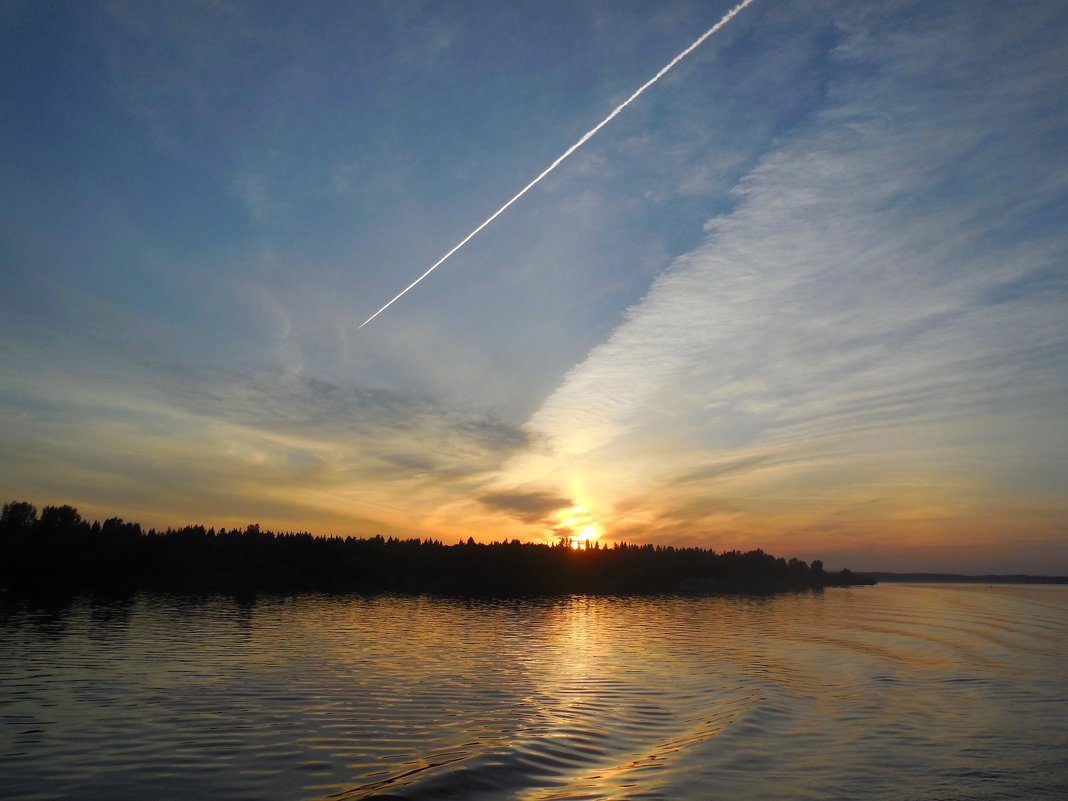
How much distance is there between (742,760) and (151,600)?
100 metres

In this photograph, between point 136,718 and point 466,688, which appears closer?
point 136,718

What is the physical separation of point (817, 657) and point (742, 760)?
131ft

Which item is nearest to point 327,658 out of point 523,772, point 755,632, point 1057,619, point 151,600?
point 523,772

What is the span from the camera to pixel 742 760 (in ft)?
80.0

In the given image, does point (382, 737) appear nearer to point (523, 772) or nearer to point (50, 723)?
point (523, 772)

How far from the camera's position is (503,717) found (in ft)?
98.9

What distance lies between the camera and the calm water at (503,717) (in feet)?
67.3

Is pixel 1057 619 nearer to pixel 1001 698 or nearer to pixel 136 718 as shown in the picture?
pixel 1001 698

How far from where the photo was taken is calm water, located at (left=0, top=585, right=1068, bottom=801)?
67.3 feet

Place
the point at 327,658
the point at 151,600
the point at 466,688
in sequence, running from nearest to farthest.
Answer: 1. the point at 466,688
2. the point at 327,658
3. the point at 151,600

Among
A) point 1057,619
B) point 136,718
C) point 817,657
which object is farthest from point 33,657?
point 1057,619

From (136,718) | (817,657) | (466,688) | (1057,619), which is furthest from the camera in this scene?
(1057,619)

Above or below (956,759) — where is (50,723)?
above

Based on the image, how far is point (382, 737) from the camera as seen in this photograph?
25.4 m
